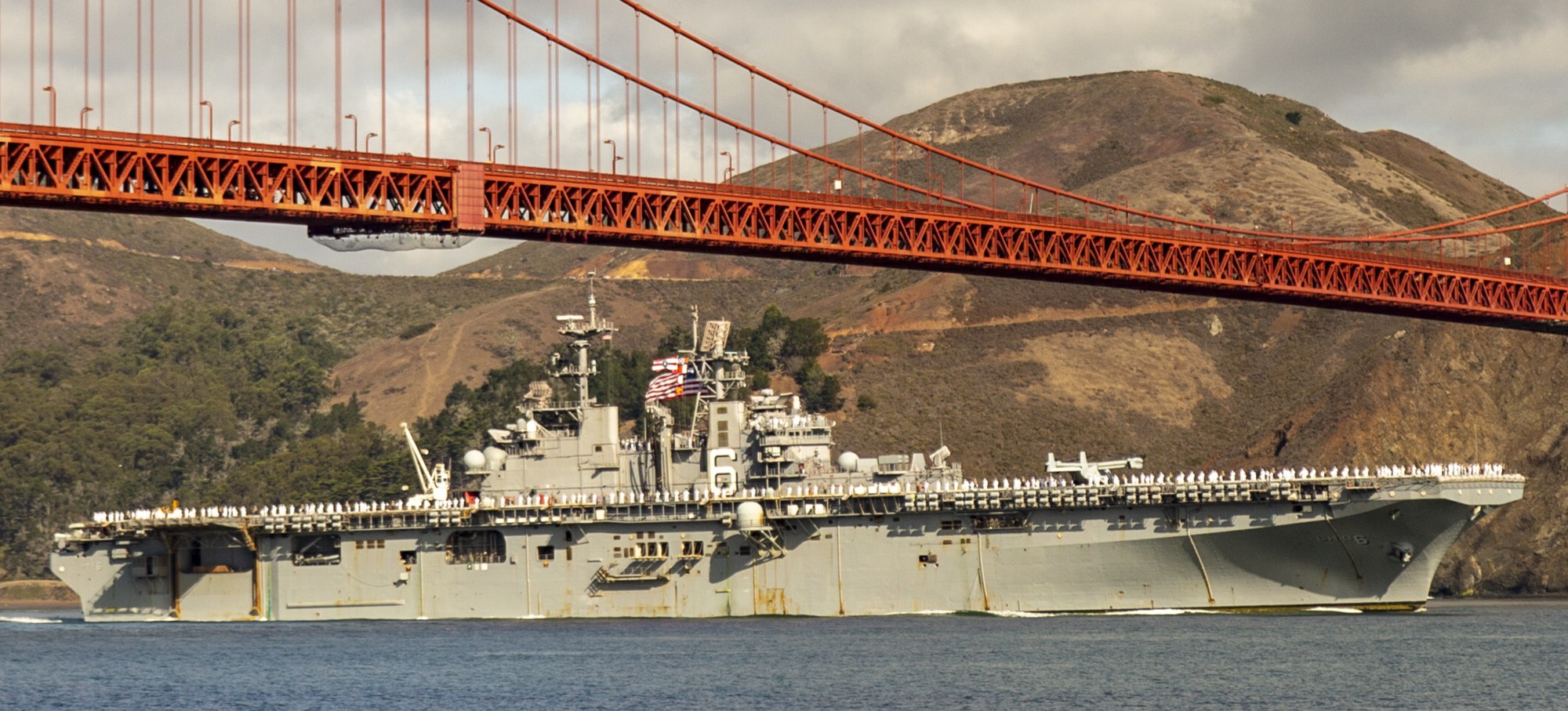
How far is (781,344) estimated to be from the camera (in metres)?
108

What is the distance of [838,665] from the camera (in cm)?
4016

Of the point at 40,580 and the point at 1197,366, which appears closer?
the point at 40,580

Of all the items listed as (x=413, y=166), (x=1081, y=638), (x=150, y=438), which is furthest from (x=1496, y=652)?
(x=150, y=438)

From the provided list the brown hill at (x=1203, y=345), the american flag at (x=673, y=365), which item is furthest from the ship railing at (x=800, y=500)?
the brown hill at (x=1203, y=345)

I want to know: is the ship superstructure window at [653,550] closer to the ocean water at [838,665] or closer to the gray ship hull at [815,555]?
the gray ship hull at [815,555]

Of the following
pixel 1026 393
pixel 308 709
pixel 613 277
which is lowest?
pixel 308 709

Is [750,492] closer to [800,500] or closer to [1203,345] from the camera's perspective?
Result: [800,500]

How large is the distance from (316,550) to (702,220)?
48.1 ft

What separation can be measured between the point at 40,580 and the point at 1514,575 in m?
69.9

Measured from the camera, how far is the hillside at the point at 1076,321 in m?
82.9

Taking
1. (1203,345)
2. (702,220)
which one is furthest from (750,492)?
(1203,345)

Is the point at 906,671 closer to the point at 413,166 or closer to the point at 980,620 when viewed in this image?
the point at 980,620

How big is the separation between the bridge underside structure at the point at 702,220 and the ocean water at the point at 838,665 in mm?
10680

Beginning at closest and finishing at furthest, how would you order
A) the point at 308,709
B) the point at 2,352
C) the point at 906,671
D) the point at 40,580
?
1. the point at 308,709
2. the point at 906,671
3. the point at 40,580
4. the point at 2,352
